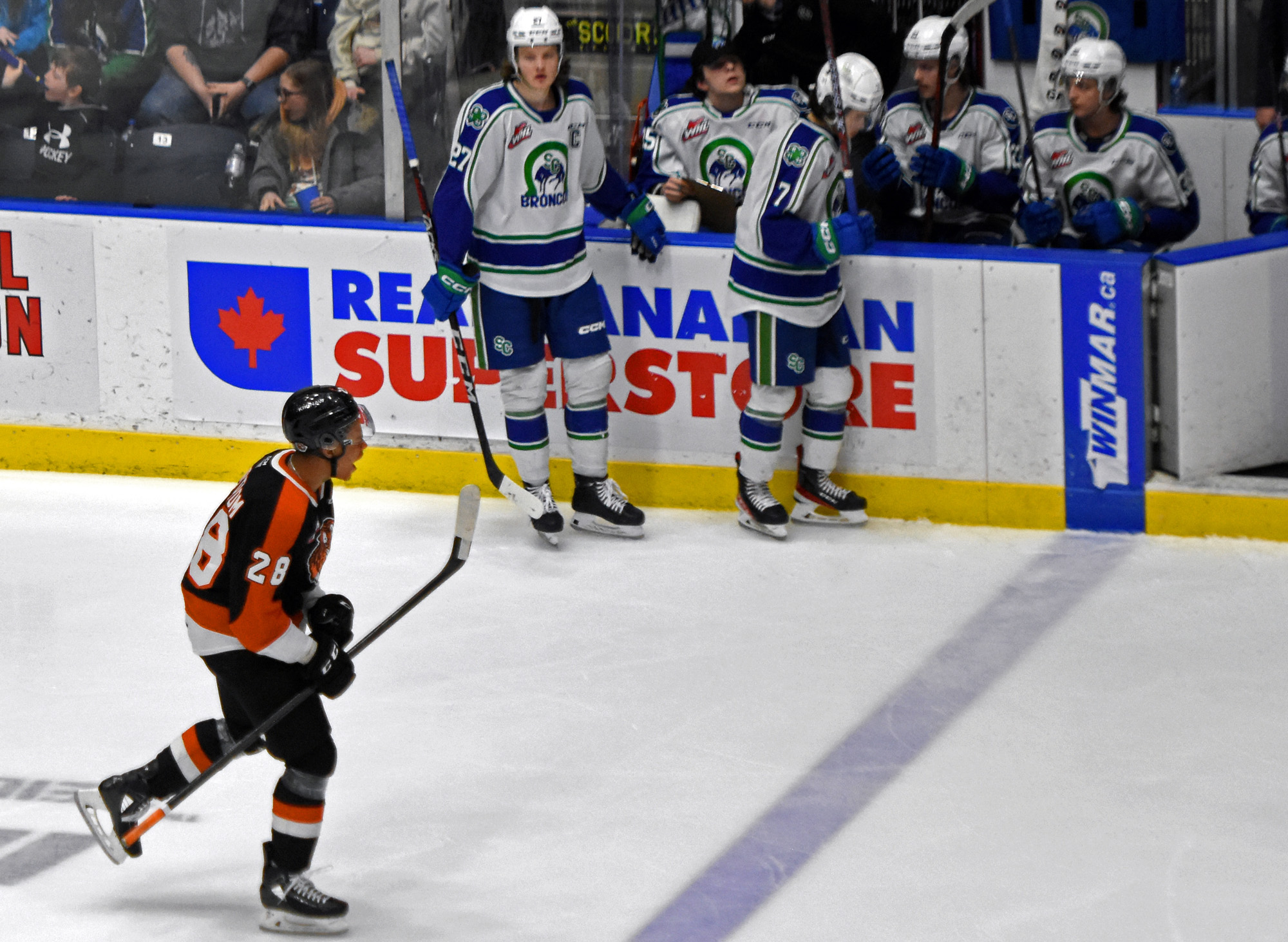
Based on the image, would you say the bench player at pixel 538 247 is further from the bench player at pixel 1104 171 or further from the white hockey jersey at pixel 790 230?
the bench player at pixel 1104 171

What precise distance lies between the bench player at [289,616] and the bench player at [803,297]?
7.27 feet

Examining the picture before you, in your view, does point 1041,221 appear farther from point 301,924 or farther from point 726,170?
point 301,924

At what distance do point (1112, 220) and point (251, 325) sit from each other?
2.66 meters

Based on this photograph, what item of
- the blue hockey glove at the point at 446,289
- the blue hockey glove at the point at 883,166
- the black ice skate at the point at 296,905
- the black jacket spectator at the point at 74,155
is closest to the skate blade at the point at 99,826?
the black ice skate at the point at 296,905

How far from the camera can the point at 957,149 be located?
610 centimetres

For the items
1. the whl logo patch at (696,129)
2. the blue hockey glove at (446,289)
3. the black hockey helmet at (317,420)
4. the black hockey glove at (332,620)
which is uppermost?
the whl logo patch at (696,129)

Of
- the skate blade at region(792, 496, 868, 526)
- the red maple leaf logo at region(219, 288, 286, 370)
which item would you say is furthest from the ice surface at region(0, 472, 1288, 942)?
the red maple leaf logo at region(219, 288, 286, 370)

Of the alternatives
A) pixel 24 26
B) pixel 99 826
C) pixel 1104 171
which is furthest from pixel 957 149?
pixel 99 826

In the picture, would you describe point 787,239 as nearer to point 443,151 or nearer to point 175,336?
point 443,151

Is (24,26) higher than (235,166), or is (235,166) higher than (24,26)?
(24,26)

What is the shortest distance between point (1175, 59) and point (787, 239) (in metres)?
3.45

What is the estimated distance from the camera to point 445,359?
234 inches

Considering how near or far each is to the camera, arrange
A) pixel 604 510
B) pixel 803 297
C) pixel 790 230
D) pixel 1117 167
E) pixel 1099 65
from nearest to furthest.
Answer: pixel 790 230 → pixel 803 297 → pixel 604 510 → pixel 1099 65 → pixel 1117 167

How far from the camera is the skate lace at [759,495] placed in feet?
18.1
